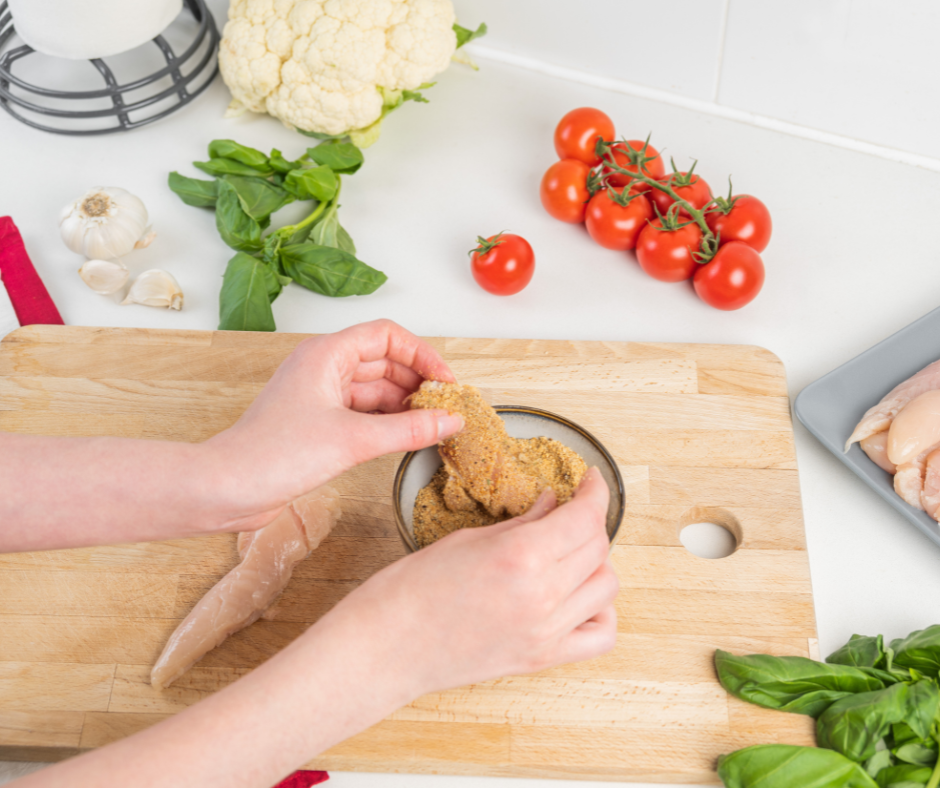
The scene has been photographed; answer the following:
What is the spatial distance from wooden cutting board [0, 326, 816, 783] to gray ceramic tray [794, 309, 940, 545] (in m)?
0.08

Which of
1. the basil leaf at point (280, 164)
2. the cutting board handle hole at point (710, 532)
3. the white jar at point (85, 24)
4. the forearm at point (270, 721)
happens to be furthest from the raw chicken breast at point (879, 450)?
the white jar at point (85, 24)

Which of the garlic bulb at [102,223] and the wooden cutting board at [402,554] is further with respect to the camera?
the garlic bulb at [102,223]

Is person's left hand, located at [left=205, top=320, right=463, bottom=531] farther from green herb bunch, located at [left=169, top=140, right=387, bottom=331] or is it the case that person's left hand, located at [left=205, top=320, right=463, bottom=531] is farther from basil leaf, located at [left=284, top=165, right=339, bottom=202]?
basil leaf, located at [left=284, top=165, right=339, bottom=202]

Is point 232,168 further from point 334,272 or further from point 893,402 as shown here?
point 893,402

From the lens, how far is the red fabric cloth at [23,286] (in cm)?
165

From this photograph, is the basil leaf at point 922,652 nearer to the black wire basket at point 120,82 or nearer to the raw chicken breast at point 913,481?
the raw chicken breast at point 913,481

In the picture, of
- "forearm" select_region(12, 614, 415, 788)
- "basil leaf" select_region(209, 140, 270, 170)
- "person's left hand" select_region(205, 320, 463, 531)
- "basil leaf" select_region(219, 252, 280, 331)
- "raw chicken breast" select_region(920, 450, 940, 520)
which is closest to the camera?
"forearm" select_region(12, 614, 415, 788)

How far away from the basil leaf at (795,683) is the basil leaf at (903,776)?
11 cm

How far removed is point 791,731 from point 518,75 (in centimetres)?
163

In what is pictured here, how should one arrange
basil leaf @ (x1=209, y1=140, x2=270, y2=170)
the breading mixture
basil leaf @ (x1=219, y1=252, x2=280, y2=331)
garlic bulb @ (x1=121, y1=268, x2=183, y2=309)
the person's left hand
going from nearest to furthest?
the person's left hand, the breading mixture, basil leaf @ (x1=219, y1=252, x2=280, y2=331), garlic bulb @ (x1=121, y1=268, x2=183, y2=309), basil leaf @ (x1=209, y1=140, x2=270, y2=170)

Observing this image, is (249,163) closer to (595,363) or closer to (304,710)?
(595,363)

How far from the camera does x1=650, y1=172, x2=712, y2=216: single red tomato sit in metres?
1.67

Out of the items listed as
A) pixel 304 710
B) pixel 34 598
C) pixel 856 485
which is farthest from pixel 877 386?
pixel 34 598

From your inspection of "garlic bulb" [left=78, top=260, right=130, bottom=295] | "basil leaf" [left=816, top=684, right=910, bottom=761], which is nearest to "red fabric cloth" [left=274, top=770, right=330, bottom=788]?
"basil leaf" [left=816, top=684, right=910, bottom=761]
